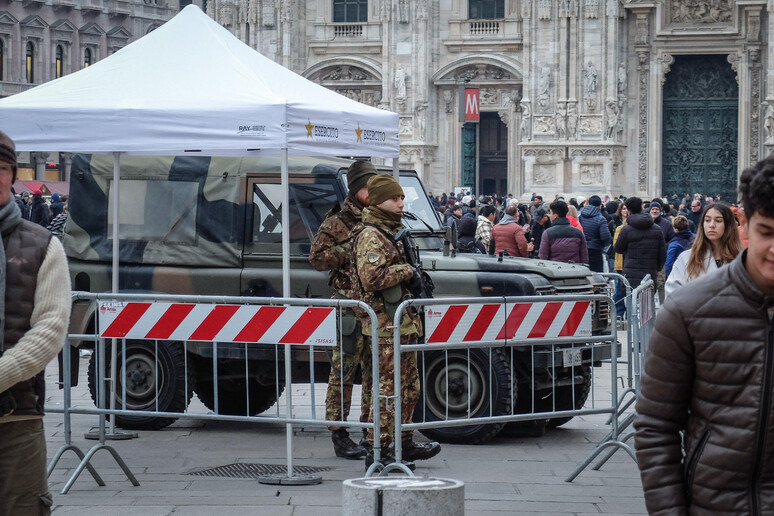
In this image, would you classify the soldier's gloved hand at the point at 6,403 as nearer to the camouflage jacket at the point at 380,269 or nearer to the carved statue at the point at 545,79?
the camouflage jacket at the point at 380,269

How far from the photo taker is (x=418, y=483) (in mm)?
5141

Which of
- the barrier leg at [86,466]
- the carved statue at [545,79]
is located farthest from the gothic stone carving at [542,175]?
the barrier leg at [86,466]

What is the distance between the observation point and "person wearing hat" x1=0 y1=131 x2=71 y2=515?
499 centimetres

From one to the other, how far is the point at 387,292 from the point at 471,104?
27211mm

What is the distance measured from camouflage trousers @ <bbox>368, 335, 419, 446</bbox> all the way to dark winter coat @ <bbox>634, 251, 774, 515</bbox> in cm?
471

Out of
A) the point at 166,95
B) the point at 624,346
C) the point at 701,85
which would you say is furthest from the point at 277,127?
the point at 701,85

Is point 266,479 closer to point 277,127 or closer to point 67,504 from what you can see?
point 67,504

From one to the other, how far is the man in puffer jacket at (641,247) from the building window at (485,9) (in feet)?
80.6

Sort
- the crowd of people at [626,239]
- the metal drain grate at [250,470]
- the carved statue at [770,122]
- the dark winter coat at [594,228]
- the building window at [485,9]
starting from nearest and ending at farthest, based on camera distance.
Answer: the crowd of people at [626,239]
the metal drain grate at [250,470]
the dark winter coat at [594,228]
the carved statue at [770,122]
the building window at [485,9]

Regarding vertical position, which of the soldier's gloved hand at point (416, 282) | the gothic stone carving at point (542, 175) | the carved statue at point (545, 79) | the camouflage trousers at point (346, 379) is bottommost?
the camouflage trousers at point (346, 379)

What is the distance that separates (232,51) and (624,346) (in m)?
9.05

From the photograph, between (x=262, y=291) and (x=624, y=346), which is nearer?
(x=262, y=291)

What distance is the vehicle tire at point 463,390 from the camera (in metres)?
10.2

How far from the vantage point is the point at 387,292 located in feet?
28.8
